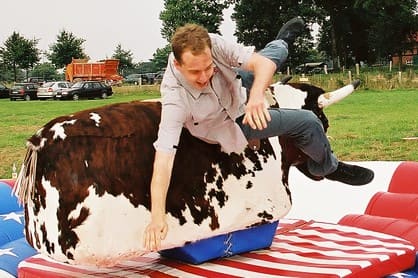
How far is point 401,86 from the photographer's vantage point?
18469 mm

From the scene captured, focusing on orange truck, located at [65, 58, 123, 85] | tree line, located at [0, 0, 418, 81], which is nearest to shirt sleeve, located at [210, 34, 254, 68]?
orange truck, located at [65, 58, 123, 85]

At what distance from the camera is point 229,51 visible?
2.49 metres

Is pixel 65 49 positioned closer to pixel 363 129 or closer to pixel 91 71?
pixel 91 71

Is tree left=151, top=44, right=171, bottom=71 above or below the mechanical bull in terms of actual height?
above

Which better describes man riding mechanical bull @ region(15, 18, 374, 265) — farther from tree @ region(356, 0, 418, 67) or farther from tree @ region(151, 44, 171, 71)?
tree @ region(151, 44, 171, 71)

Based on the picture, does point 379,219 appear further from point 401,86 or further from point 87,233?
point 401,86

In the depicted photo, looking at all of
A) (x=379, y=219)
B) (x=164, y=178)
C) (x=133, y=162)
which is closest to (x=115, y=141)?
(x=133, y=162)

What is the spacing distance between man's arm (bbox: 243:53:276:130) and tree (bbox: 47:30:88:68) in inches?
1399

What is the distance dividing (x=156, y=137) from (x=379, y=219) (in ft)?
4.92

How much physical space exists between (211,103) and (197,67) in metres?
0.23

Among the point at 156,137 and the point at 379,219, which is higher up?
Result: the point at 156,137

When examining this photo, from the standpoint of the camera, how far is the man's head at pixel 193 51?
226 centimetres

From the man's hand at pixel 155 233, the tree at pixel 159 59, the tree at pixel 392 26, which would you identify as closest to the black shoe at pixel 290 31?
the man's hand at pixel 155 233

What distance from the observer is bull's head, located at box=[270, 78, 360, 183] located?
302 cm
